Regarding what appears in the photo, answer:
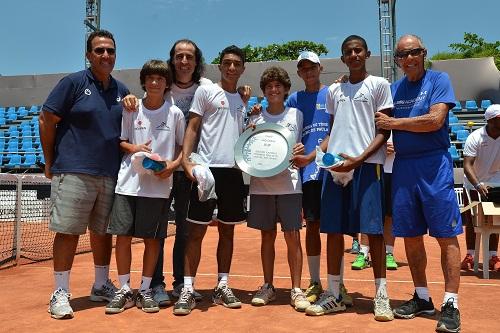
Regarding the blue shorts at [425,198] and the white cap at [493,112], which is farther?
the white cap at [493,112]

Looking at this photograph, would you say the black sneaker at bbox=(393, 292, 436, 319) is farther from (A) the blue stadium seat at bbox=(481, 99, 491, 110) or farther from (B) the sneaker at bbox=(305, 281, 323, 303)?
(A) the blue stadium seat at bbox=(481, 99, 491, 110)

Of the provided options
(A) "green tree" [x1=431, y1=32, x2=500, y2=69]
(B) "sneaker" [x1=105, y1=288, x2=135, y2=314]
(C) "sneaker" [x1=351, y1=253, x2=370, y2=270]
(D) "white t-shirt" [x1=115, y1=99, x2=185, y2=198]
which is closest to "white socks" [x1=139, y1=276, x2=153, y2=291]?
(B) "sneaker" [x1=105, y1=288, x2=135, y2=314]

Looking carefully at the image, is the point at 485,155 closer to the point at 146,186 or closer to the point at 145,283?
the point at 146,186

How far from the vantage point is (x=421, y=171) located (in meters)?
4.12

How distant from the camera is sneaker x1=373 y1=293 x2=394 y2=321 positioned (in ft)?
13.1

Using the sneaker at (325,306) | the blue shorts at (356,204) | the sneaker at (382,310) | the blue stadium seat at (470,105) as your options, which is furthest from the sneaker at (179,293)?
the blue stadium seat at (470,105)

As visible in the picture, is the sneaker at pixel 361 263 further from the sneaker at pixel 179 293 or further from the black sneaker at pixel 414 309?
the sneaker at pixel 179 293

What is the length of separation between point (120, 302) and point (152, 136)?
5.13ft

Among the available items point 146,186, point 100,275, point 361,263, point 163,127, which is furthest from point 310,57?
point 361,263

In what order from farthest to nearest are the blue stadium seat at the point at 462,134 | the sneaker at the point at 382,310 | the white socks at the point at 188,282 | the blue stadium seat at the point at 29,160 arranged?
the blue stadium seat at the point at 29,160 → the blue stadium seat at the point at 462,134 → the white socks at the point at 188,282 → the sneaker at the point at 382,310

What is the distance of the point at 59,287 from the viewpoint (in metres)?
4.39

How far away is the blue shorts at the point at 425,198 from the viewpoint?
4.02m

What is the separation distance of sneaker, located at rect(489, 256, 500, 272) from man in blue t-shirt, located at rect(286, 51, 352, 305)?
308 centimetres

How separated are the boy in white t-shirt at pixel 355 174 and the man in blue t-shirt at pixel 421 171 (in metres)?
0.16
